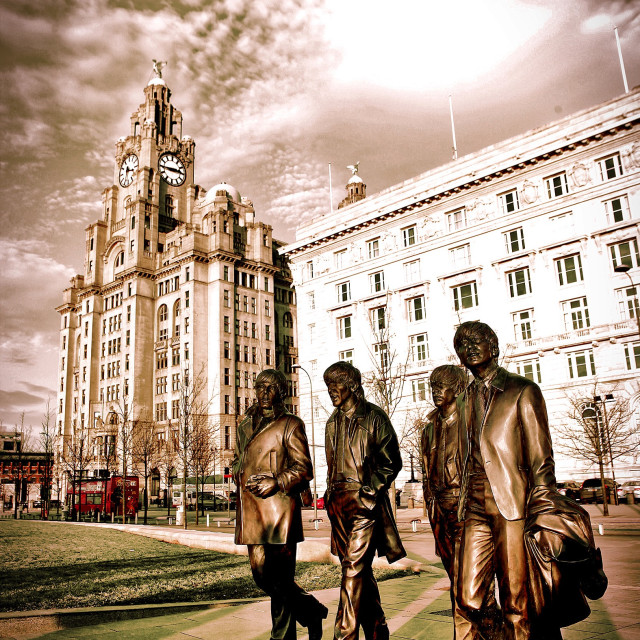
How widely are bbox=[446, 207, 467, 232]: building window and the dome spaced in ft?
167

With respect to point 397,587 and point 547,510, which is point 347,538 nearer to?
point 547,510

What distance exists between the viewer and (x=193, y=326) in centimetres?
8006

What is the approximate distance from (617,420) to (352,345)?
78.8 feet

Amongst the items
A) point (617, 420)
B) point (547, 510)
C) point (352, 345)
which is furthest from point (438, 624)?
point (352, 345)

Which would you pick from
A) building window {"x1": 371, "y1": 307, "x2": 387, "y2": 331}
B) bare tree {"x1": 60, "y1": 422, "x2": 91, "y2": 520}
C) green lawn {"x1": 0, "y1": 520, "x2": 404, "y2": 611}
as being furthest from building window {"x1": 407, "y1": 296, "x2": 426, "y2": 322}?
green lawn {"x1": 0, "y1": 520, "x2": 404, "y2": 611}

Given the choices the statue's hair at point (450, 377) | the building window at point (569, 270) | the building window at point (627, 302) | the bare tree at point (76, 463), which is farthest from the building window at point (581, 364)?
the statue's hair at point (450, 377)

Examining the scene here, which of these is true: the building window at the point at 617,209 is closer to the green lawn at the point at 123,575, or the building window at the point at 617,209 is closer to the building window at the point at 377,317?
the building window at the point at 377,317

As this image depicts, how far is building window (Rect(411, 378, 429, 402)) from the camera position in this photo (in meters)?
47.6

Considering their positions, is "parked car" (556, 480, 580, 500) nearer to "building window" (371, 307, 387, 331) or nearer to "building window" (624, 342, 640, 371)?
"building window" (624, 342, 640, 371)

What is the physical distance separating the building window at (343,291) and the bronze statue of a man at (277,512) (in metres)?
49.8

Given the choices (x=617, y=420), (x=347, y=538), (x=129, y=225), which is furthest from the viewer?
(x=129, y=225)

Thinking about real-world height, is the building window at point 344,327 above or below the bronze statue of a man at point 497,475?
above

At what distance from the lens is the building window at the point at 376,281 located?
5353 cm

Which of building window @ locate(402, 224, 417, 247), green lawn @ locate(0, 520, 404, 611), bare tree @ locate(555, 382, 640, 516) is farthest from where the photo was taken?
building window @ locate(402, 224, 417, 247)
